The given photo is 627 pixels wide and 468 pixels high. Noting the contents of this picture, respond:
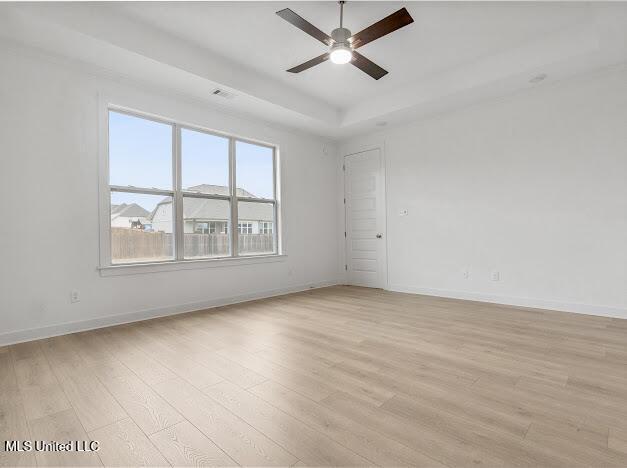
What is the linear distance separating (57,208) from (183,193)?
4.43 ft

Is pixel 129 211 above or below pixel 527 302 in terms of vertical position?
above

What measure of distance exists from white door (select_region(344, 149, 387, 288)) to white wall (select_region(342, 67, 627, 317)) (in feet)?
0.89

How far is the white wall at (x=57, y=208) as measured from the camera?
3.00 metres

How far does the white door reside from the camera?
5703 mm

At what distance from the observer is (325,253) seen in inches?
241

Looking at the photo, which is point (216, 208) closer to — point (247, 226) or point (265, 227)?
point (247, 226)

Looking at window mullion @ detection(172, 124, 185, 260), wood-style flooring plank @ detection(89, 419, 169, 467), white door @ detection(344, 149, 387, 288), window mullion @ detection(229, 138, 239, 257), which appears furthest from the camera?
white door @ detection(344, 149, 387, 288)

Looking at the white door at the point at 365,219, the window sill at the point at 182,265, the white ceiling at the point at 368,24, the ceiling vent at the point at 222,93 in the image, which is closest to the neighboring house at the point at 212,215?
the window sill at the point at 182,265

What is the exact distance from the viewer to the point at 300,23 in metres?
2.66

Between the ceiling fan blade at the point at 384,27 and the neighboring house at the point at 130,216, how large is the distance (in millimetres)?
3036

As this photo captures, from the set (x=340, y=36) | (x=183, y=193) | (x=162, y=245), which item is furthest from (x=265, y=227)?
(x=340, y=36)

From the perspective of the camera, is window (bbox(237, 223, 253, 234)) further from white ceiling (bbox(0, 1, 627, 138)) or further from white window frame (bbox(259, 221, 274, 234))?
white ceiling (bbox(0, 1, 627, 138))

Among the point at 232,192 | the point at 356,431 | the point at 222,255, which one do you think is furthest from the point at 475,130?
the point at 356,431
